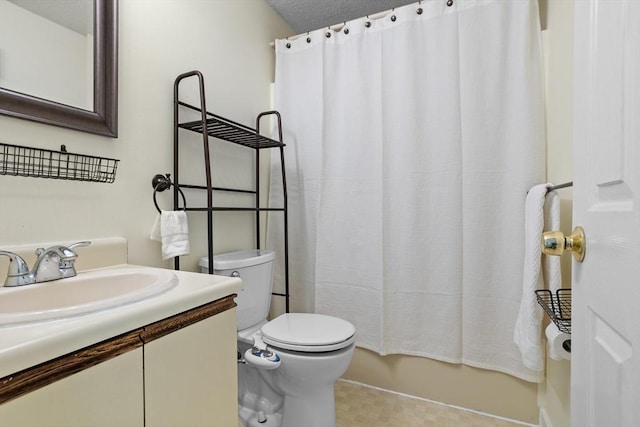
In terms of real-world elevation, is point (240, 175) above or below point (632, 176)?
above

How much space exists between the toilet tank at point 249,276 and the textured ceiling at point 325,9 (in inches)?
60.9

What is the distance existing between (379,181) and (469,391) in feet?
3.84

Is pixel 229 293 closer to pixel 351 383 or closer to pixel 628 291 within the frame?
pixel 628 291

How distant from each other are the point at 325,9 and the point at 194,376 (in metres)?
2.11

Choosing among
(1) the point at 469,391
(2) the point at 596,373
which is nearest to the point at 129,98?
(2) the point at 596,373

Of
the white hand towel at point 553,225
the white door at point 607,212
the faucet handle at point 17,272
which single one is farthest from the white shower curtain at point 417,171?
the faucet handle at point 17,272

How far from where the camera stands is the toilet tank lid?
4.76ft

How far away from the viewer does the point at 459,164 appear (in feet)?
5.36

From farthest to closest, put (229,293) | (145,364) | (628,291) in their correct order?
(229,293), (145,364), (628,291)

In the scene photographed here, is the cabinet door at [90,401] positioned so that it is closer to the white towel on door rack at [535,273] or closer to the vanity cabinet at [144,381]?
the vanity cabinet at [144,381]

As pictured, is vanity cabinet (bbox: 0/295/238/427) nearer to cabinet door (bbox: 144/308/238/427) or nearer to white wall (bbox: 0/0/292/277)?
cabinet door (bbox: 144/308/238/427)

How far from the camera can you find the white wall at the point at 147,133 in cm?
98

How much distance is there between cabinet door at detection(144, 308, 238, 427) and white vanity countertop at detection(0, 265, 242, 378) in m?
0.06

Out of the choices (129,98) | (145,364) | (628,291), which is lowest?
(145,364)
